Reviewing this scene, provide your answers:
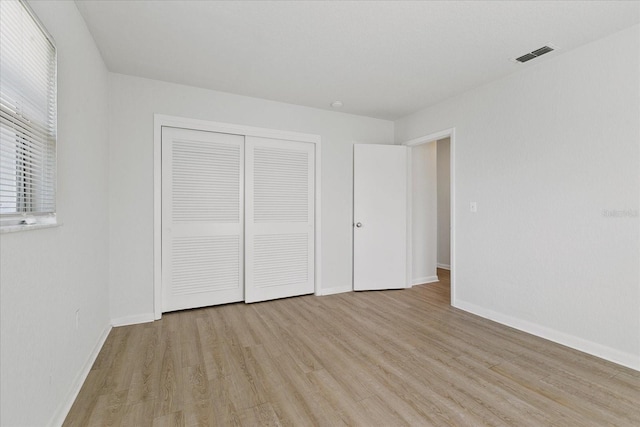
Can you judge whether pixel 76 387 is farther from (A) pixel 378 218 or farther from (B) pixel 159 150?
(A) pixel 378 218

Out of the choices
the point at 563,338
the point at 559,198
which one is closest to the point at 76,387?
the point at 563,338

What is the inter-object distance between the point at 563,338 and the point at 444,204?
3820 mm

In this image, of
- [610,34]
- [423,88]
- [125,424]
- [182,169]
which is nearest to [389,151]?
[423,88]

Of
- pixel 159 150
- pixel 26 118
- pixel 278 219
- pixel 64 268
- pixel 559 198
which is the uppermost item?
pixel 159 150

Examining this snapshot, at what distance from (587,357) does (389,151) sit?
303cm

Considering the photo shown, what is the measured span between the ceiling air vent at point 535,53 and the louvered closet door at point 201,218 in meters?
2.98

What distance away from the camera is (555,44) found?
2.45 m

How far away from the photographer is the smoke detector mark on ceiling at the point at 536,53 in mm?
2490

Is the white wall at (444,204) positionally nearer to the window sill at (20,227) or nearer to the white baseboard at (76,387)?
the white baseboard at (76,387)

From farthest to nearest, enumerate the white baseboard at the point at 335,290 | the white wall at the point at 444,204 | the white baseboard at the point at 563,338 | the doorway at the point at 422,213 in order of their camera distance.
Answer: the white wall at the point at 444,204 → the doorway at the point at 422,213 → the white baseboard at the point at 335,290 → the white baseboard at the point at 563,338

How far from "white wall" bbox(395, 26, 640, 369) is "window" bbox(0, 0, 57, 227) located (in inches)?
143

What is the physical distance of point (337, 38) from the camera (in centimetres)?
240

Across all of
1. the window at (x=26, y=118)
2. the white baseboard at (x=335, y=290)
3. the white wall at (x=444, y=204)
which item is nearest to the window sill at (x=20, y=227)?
the window at (x=26, y=118)

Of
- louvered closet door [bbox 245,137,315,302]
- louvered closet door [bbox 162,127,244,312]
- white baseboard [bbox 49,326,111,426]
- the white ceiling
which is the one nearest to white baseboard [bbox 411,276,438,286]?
louvered closet door [bbox 245,137,315,302]
